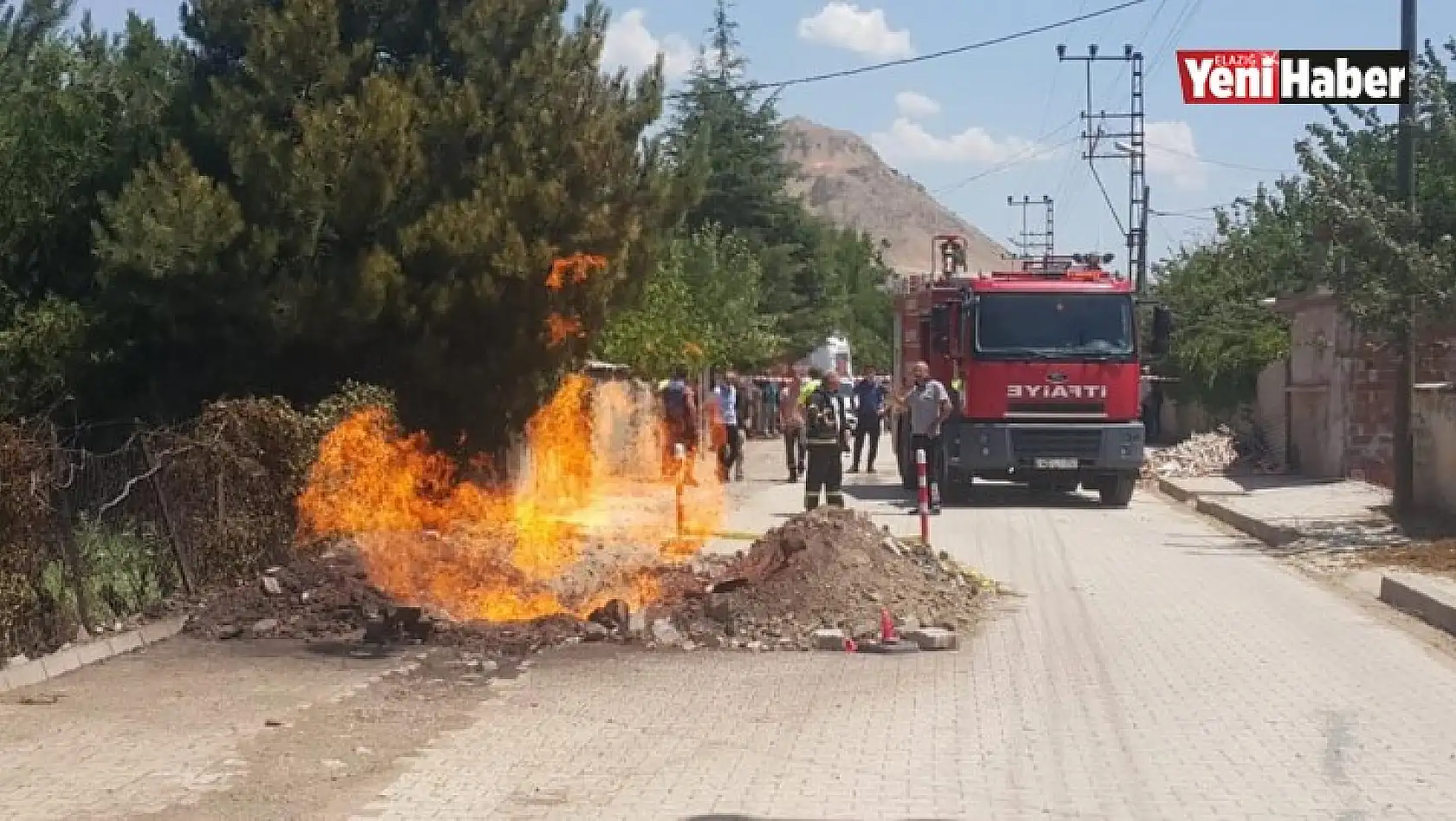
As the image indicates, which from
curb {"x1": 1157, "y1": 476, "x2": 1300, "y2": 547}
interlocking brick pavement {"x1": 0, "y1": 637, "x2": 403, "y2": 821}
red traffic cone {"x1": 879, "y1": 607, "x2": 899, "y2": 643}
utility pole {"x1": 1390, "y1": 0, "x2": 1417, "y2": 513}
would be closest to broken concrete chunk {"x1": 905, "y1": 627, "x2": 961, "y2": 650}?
red traffic cone {"x1": 879, "y1": 607, "x2": 899, "y2": 643}

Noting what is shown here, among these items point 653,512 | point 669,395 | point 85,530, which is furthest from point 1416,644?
point 669,395

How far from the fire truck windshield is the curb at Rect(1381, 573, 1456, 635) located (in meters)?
8.19

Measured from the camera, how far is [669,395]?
2630 centimetres

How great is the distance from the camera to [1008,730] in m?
8.92

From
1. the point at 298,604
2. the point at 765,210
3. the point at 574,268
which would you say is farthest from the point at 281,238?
the point at 765,210

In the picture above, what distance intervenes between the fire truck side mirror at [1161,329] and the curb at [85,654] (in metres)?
15.0

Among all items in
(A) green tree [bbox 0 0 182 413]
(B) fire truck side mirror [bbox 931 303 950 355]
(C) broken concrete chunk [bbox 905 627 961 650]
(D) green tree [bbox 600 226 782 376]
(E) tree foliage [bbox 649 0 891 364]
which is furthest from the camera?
(E) tree foliage [bbox 649 0 891 364]

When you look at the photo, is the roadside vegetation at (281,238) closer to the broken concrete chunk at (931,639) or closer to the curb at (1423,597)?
the broken concrete chunk at (931,639)

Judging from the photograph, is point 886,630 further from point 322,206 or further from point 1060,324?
point 1060,324

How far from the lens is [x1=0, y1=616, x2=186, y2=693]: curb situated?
977 cm

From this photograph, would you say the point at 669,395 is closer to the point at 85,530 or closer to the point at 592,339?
the point at 592,339

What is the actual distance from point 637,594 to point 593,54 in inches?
233

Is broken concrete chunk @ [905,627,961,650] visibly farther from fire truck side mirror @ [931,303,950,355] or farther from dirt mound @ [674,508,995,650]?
fire truck side mirror @ [931,303,950,355]

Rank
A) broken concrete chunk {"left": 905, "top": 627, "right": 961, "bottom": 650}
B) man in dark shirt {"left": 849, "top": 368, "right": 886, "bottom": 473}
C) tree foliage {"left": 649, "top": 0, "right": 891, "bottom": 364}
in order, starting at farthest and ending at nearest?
tree foliage {"left": 649, "top": 0, "right": 891, "bottom": 364}
man in dark shirt {"left": 849, "top": 368, "right": 886, "bottom": 473}
broken concrete chunk {"left": 905, "top": 627, "right": 961, "bottom": 650}
